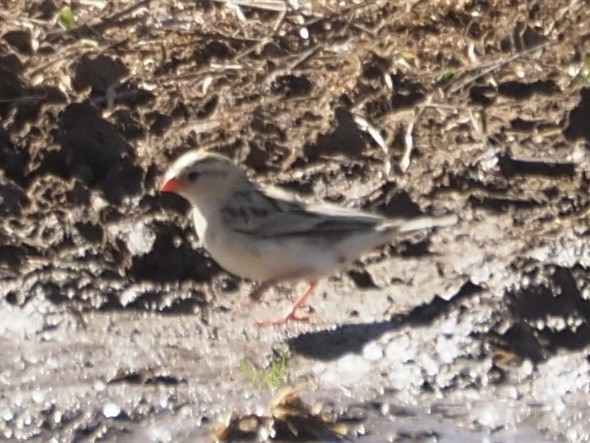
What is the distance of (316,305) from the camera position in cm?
857

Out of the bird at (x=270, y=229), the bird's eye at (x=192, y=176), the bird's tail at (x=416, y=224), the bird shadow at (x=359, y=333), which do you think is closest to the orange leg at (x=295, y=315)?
the bird at (x=270, y=229)

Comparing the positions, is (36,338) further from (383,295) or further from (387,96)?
(387,96)

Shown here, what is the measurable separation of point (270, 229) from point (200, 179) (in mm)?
470

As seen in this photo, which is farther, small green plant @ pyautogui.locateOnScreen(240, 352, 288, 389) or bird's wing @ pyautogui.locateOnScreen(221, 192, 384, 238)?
bird's wing @ pyautogui.locateOnScreen(221, 192, 384, 238)

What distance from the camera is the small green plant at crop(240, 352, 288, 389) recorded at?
25.7ft

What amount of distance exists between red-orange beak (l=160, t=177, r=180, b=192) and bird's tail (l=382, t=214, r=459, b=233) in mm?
1072

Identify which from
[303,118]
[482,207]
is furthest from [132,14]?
[482,207]

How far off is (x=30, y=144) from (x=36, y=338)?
4.94 ft

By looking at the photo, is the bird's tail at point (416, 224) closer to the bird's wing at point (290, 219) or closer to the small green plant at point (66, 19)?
the bird's wing at point (290, 219)

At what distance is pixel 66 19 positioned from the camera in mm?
10922

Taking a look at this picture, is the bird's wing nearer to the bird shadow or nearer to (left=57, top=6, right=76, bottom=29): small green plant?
the bird shadow

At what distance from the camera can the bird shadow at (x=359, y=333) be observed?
319 inches

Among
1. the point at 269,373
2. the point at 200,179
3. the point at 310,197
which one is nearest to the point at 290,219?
the point at 200,179

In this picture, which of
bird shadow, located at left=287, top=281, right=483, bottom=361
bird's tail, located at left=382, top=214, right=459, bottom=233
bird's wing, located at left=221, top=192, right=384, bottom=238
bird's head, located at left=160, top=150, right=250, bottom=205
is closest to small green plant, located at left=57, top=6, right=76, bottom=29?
bird's head, located at left=160, top=150, right=250, bottom=205
